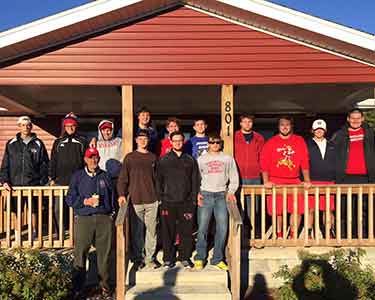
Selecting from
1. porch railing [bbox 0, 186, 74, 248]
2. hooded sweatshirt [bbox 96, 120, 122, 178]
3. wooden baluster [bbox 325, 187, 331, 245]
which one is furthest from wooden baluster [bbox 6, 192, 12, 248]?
wooden baluster [bbox 325, 187, 331, 245]

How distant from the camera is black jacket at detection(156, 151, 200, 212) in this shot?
234 inches

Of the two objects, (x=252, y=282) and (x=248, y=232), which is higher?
(x=248, y=232)

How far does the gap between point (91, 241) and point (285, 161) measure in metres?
2.75

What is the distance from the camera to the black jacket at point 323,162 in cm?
669

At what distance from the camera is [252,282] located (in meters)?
6.32

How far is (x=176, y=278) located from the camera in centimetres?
582

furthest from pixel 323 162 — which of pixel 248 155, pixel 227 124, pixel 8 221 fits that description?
pixel 8 221

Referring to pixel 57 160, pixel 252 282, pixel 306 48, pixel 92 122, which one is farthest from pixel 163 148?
pixel 92 122

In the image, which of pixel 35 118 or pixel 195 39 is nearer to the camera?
pixel 195 39

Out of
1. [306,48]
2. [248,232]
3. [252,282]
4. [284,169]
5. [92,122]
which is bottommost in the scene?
[252,282]

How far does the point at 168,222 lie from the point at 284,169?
1804 millimetres

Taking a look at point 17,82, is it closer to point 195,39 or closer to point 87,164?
point 87,164

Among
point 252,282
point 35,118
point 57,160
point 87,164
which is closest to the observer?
point 87,164

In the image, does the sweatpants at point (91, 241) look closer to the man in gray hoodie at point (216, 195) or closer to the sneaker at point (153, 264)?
the sneaker at point (153, 264)
